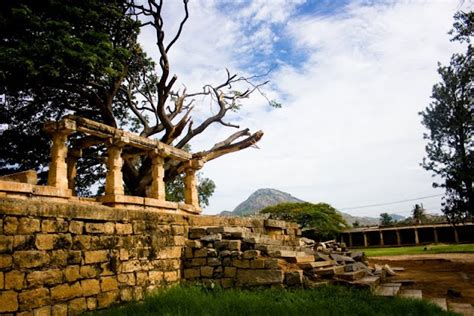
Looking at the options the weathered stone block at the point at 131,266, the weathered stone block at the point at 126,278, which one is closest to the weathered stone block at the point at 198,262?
the weathered stone block at the point at 131,266

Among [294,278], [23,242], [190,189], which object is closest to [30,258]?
[23,242]

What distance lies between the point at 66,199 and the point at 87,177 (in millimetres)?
11308

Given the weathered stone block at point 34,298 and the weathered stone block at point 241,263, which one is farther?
the weathered stone block at point 241,263

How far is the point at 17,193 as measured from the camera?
709 centimetres

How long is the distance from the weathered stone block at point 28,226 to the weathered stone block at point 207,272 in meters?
3.44

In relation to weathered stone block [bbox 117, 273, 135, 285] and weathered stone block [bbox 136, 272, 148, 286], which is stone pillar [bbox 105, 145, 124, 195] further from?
weathered stone block [bbox 117, 273, 135, 285]

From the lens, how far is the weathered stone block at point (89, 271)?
5898 millimetres

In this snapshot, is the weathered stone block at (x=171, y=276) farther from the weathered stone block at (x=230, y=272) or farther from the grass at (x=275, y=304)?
the weathered stone block at (x=230, y=272)

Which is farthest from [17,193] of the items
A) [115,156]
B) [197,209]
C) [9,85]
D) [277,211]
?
[277,211]

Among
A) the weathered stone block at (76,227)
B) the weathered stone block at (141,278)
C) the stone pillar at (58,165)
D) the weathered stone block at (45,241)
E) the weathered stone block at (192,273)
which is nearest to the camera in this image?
the weathered stone block at (45,241)

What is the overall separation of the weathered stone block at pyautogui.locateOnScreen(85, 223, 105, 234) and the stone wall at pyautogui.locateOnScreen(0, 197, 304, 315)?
2 cm

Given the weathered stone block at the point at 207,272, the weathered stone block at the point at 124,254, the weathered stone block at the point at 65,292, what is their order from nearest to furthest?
1. the weathered stone block at the point at 65,292
2. the weathered stone block at the point at 124,254
3. the weathered stone block at the point at 207,272

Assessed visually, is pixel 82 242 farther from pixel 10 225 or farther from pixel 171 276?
pixel 171 276

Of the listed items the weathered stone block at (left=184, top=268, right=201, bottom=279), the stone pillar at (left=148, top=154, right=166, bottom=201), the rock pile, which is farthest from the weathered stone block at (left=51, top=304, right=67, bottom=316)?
the stone pillar at (left=148, top=154, right=166, bottom=201)
